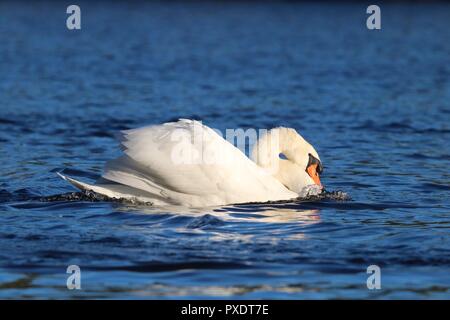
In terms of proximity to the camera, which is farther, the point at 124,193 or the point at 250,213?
the point at 124,193

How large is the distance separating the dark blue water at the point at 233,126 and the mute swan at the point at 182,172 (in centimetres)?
20

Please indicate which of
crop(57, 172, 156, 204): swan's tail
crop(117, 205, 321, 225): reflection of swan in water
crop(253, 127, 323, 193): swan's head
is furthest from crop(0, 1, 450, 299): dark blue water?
crop(253, 127, 323, 193): swan's head

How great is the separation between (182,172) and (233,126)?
6650 millimetres

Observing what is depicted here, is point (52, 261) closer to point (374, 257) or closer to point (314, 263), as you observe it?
→ point (314, 263)

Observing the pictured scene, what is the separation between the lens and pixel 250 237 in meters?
10.0

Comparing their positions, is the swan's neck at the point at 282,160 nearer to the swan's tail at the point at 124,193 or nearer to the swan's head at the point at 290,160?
→ the swan's head at the point at 290,160

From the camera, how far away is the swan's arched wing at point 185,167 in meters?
10.9

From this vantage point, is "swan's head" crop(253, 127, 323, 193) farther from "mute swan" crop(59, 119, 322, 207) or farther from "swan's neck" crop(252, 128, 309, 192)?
"mute swan" crop(59, 119, 322, 207)

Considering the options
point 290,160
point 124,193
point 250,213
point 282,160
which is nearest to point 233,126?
point 290,160

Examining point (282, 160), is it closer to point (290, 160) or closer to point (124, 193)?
point (290, 160)

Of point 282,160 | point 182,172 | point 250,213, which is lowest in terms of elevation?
point 250,213

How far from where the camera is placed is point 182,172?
433 inches

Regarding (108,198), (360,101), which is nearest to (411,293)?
(108,198)

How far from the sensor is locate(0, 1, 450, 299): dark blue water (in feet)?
28.7
